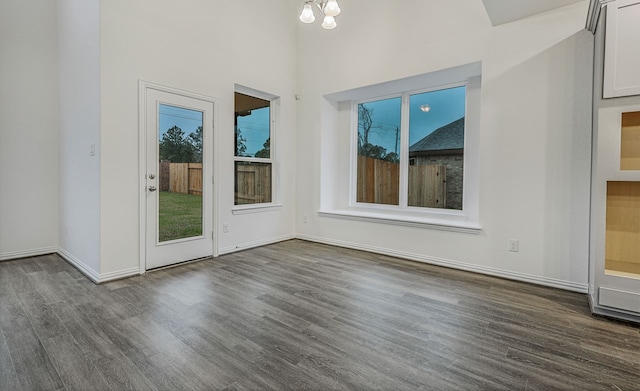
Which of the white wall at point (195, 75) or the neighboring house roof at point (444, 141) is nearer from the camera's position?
the white wall at point (195, 75)

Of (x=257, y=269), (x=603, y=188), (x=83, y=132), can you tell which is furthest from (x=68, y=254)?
(x=603, y=188)

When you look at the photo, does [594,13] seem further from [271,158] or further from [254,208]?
[254,208]

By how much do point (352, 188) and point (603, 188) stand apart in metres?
3.06

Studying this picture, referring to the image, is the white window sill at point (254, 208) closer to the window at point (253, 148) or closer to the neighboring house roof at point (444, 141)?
the window at point (253, 148)

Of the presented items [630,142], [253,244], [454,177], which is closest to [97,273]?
[253,244]

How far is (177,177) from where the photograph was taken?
11.5 feet

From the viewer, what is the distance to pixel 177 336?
201 centimetres

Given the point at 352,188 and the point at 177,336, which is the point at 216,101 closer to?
the point at 352,188

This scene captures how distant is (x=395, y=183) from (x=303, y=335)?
9.61 ft

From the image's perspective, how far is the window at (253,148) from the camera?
4.33 metres

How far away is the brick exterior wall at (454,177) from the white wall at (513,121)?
51 centimetres

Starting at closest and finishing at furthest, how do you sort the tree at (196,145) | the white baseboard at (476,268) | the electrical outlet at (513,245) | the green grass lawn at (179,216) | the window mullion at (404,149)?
the white baseboard at (476,268)
the electrical outlet at (513,245)
the green grass lawn at (179,216)
the tree at (196,145)
the window mullion at (404,149)

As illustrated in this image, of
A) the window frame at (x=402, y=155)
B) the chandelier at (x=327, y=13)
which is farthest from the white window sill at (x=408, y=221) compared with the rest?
the chandelier at (x=327, y=13)

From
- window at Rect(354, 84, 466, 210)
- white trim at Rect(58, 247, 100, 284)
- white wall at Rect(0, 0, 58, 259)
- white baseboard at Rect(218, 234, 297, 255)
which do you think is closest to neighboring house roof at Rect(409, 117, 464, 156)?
window at Rect(354, 84, 466, 210)
